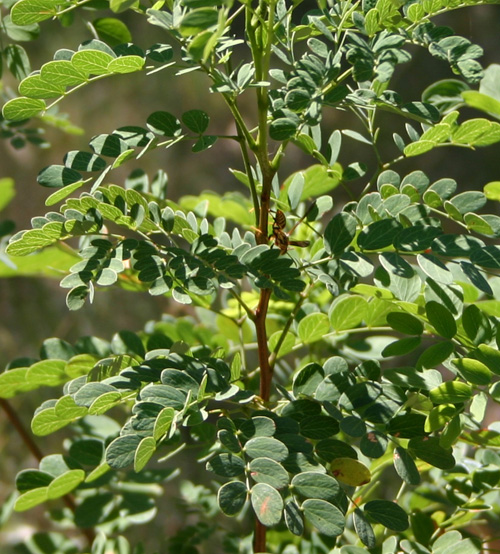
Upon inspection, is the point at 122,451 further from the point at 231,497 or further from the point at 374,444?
the point at 374,444

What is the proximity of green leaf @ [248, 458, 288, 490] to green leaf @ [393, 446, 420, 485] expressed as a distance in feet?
0.37

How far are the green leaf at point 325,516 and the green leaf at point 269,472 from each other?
0.03 meters

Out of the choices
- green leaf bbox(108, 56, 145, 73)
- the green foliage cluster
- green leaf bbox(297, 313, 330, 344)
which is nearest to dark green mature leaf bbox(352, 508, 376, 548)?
the green foliage cluster

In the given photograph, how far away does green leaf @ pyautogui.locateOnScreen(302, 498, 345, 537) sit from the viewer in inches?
20.6

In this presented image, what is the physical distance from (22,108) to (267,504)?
0.40m

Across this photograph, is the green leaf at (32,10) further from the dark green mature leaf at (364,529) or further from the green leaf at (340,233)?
the dark green mature leaf at (364,529)

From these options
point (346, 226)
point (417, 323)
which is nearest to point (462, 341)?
point (417, 323)

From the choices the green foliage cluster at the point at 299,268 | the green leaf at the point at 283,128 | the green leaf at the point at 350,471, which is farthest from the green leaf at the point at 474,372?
the green leaf at the point at 283,128

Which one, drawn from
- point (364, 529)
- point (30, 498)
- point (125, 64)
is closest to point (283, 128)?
point (125, 64)

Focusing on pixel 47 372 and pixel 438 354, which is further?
pixel 47 372

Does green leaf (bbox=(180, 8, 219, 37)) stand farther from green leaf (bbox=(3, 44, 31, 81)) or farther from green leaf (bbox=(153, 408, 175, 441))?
green leaf (bbox=(3, 44, 31, 81))

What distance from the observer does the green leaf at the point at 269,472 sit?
1.69 feet

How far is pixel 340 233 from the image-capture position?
1.95ft

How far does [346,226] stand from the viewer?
594mm
